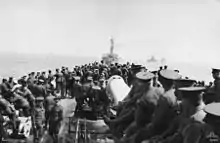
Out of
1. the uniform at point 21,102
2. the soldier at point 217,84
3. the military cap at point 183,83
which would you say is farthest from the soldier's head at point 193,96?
the uniform at point 21,102

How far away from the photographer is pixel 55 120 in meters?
8.80

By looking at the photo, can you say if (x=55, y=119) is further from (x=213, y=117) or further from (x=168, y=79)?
(x=213, y=117)

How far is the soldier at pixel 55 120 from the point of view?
8791 millimetres

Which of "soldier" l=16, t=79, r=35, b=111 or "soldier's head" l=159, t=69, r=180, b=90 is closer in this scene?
"soldier's head" l=159, t=69, r=180, b=90

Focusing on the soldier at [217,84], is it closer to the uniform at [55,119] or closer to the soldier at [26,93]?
the uniform at [55,119]

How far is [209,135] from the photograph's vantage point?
412cm

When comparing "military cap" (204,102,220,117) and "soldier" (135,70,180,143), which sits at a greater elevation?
"military cap" (204,102,220,117)

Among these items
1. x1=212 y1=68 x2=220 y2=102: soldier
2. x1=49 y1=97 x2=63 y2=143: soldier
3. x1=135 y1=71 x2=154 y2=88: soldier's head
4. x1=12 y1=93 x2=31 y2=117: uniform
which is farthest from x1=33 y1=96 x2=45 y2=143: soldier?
x1=135 y1=71 x2=154 y2=88: soldier's head

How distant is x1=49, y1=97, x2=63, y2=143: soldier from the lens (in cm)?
879

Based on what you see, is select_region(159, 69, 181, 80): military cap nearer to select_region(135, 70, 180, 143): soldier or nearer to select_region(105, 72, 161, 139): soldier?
select_region(105, 72, 161, 139): soldier

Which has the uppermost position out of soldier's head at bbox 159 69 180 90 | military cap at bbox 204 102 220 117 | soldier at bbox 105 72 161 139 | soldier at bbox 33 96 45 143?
soldier's head at bbox 159 69 180 90

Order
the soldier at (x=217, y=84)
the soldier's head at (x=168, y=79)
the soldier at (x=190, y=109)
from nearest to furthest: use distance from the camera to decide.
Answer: the soldier at (x=190, y=109) → the soldier's head at (x=168, y=79) → the soldier at (x=217, y=84)

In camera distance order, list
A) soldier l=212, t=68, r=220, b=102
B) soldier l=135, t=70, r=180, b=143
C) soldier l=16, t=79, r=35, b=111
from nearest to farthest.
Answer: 1. soldier l=135, t=70, r=180, b=143
2. soldier l=212, t=68, r=220, b=102
3. soldier l=16, t=79, r=35, b=111

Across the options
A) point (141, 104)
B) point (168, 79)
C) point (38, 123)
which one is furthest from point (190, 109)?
point (38, 123)
